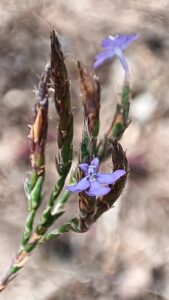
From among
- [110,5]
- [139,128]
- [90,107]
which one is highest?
[90,107]

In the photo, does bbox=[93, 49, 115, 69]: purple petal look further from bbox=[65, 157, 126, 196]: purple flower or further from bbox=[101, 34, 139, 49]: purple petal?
bbox=[65, 157, 126, 196]: purple flower

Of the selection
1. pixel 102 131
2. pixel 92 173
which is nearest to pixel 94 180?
pixel 92 173

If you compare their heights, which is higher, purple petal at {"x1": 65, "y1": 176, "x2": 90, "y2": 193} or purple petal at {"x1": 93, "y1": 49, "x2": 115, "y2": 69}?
purple petal at {"x1": 93, "y1": 49, "x2": 115, "y2": 69}

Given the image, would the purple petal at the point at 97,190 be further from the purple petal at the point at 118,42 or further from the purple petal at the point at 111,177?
the purple petal at the point at 118,42

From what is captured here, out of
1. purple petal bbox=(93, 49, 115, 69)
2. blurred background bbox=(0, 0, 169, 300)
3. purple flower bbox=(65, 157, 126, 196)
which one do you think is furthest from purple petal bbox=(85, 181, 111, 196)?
blurred background bbox=(0, 0, 169, 300)

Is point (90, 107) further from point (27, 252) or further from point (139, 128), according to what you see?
point (139, 128)

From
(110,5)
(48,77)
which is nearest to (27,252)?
(48,77)

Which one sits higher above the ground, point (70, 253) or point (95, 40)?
point (95, 40)
